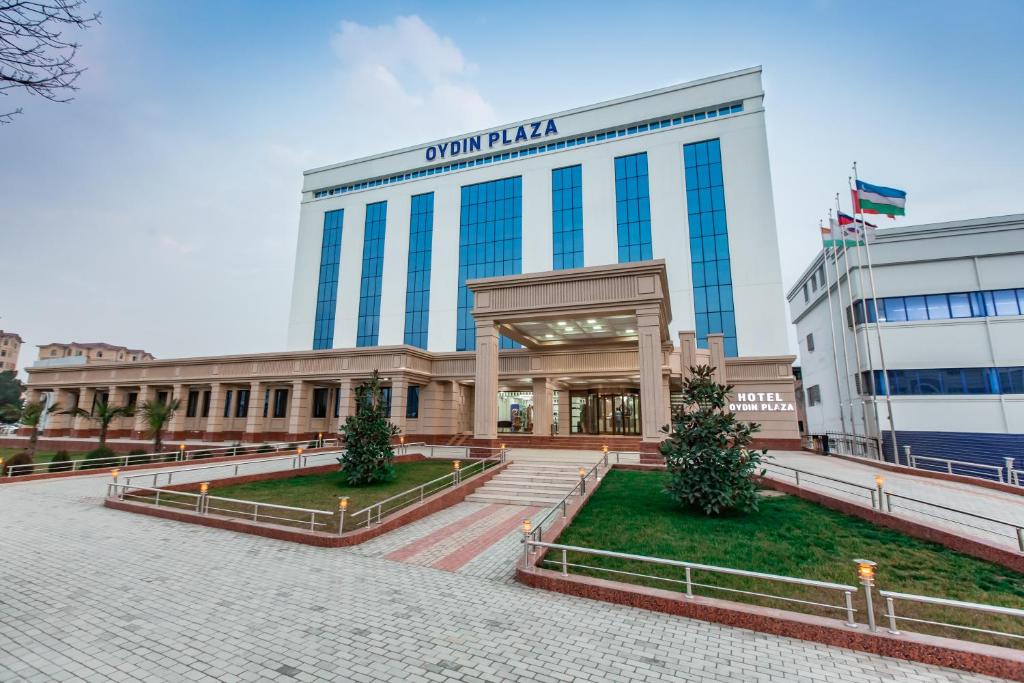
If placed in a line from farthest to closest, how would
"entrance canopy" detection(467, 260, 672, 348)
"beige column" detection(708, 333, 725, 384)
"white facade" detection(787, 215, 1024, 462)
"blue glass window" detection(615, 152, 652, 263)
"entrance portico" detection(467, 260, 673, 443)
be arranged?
1. "blue glass window" detection(615, 152, 652, 263)
2. "beige column" detection(708, 333, 725, 384)
3. "white facade" detection(787, 215, 1024, 462)
4. "entrance canopy" detection(467, 260, 672, 348)
5. "entrance portico" detection(467, 260, 673, 443)

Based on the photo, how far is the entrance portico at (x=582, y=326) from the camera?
63.2 ft

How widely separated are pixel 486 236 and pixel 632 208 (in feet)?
45.3

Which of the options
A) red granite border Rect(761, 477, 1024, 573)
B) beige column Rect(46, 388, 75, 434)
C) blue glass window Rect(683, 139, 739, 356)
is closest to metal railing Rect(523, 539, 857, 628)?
red granite border Rect(761, 477, 1024, 573)

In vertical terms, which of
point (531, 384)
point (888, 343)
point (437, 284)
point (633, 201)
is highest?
point (633, 201)

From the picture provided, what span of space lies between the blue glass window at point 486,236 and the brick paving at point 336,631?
1236 inches

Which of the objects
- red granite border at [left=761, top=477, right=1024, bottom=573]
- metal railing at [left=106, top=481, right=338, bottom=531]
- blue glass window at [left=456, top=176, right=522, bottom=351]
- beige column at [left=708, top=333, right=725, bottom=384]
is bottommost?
metal railing at [left=106, top=481, right=338, bottom=531]

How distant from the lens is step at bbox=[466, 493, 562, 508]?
14656mm

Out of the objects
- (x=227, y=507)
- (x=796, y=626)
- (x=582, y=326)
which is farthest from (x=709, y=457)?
(x=227, y=507)

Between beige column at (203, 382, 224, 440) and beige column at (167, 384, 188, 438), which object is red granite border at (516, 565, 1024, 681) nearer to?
beige column at (203, 382, 224, 440)

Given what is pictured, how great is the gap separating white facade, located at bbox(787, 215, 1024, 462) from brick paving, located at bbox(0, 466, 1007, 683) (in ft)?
87.7

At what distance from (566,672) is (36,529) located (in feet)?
45.1

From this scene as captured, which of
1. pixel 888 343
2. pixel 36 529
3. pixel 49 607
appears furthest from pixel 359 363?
pixel 888 343

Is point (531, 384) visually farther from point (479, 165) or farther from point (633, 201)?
point (479, 165)

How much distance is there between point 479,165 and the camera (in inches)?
1736
